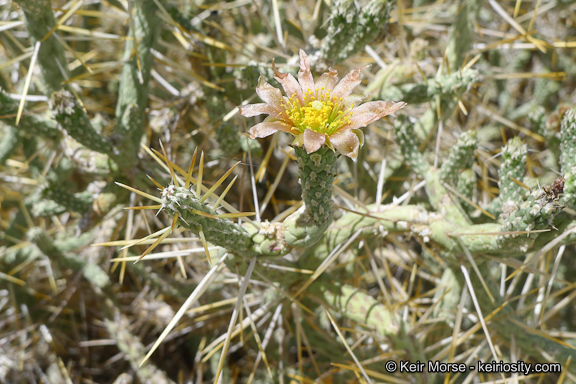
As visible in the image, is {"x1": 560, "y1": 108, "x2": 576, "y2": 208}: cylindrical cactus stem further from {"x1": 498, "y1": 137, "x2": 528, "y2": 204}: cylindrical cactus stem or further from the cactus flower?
the cactus flower

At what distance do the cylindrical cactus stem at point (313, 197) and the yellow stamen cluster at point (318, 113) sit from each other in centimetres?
6

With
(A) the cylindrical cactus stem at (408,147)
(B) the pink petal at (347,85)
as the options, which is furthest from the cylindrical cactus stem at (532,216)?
(B) the pink petal at (347,85)

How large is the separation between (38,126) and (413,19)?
171 cm

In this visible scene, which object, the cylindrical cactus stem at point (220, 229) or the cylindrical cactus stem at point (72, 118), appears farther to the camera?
the cylindrical cactus stem at point (72, 118)

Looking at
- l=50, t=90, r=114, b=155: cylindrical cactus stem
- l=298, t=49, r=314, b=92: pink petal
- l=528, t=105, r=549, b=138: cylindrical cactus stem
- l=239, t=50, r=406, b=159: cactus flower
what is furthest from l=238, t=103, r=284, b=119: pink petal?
l=528, t=105, r=549, b=138: cylindrical cactus stem

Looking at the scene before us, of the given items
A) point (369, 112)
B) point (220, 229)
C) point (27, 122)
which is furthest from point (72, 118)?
point (369, 112)

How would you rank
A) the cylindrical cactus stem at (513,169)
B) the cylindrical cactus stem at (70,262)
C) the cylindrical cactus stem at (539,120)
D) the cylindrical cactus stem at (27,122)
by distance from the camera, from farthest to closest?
the cylindrical cactus stem at (70,262) → the cylindrical cactus stem at (539,120) → the cylindrical cactus stem at (27,122) → the cylindrical cactus stem at (513,169)

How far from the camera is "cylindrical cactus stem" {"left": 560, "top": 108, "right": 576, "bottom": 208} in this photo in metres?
1.06

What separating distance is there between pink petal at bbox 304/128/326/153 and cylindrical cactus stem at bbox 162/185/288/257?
0.79 ft

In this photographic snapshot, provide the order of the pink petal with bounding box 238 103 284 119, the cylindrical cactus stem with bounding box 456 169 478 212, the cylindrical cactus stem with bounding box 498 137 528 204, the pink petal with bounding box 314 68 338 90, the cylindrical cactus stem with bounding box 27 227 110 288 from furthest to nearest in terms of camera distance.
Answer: the cylindrical cactus stem with bounding box 27 227 110 288
the cylindrical cactus stem with bounding box 456 169 478 212
the cylindrical cactus stem with bounding box 498 137 528 204
the pink petal with bounding box 314 68 338 90
the pink petal with bounding box 238 103 284 119

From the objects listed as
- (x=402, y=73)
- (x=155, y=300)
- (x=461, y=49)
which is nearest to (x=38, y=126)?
(x=155, y=300)

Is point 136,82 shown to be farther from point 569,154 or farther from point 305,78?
point 569,154

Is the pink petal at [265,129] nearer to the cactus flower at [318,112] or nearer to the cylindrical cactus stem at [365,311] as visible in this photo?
the cactus flower at [318,112]

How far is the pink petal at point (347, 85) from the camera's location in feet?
3.55
